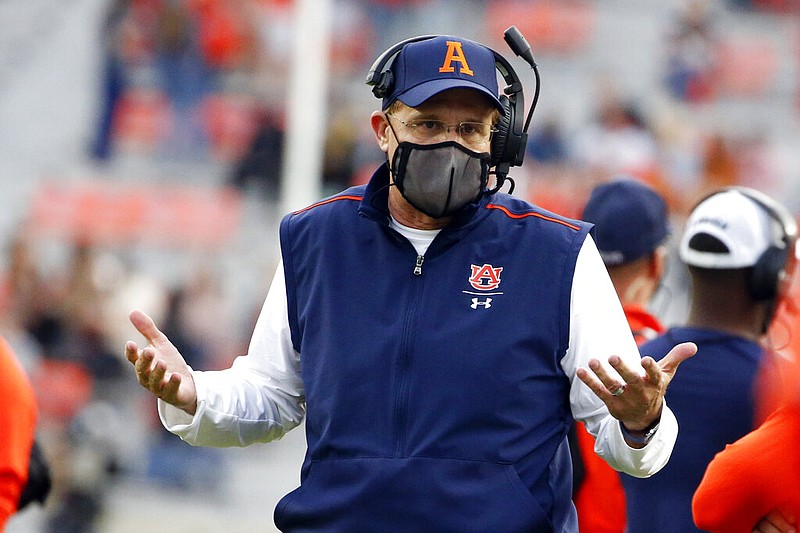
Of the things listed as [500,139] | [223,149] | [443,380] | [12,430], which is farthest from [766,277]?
[223,149]

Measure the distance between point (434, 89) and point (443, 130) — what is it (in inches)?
4.3

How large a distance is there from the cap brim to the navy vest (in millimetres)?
274

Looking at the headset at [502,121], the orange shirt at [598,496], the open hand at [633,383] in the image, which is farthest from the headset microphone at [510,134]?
the orange shirt at [598,496]

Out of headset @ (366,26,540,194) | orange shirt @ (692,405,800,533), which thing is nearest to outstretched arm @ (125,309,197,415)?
headset @ (366,26,540,194)

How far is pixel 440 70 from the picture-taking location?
11.4 ft

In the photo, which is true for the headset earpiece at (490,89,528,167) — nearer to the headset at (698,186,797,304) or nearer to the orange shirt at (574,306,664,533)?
the headset at (698,186,797,304)

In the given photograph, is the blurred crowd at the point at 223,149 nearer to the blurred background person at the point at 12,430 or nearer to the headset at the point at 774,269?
the blurred background person at the point at 12,430

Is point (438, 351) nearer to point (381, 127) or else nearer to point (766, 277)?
point (381, 127)

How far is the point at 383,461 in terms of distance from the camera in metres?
3.29

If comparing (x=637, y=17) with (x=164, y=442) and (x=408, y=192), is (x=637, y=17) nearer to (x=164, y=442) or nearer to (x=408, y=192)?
(x=164, y=442)

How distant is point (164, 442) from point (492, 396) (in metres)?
8.00

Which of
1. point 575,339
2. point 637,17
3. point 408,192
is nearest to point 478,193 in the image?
point 408,192

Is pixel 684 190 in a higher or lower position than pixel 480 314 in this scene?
lower

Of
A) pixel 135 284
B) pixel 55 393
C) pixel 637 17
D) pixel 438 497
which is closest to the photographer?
pixel 438 497
